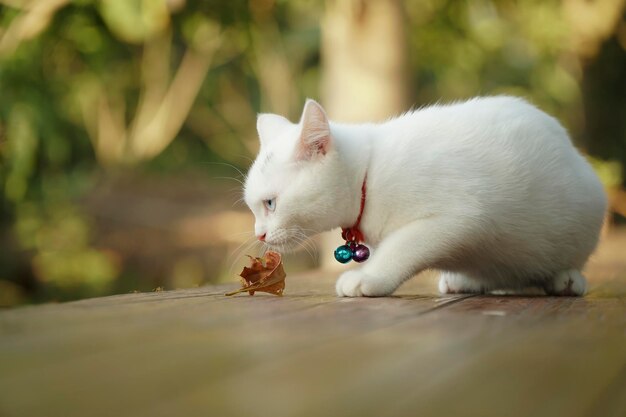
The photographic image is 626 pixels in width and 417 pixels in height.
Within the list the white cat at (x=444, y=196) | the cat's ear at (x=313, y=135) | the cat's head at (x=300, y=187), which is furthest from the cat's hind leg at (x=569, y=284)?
the cat's ear at (x=313, y=135)

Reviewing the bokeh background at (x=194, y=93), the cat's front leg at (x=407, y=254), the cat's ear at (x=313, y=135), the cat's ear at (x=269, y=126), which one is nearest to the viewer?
the cat's front leg at (x=407, y=254)

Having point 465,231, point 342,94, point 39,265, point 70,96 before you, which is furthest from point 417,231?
point 39,265

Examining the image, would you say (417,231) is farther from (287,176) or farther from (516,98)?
(516,98)

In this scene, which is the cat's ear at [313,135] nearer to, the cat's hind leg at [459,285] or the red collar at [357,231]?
the red collar at [357,231]

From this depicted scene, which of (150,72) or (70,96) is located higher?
(150,72)

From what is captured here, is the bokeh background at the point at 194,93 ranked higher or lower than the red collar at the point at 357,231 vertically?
higher

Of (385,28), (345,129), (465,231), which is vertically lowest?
(465,231)
